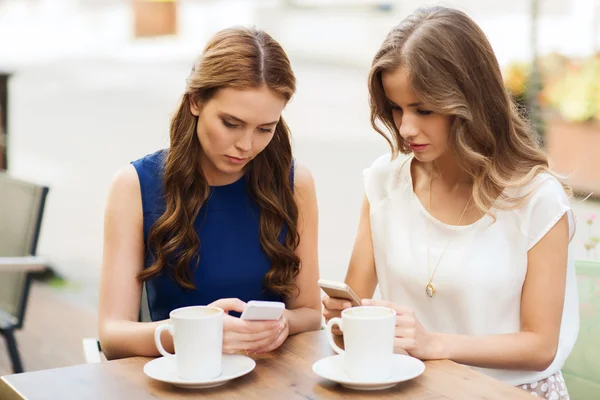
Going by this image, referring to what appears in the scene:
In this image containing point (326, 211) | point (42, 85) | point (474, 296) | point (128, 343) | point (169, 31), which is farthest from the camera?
point (42, 85)

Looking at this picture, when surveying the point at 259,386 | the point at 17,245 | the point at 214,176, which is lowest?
the point at 17,245

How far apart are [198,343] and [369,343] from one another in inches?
10.0

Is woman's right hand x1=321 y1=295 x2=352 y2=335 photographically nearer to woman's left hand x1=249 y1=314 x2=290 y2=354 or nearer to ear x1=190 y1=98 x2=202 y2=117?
woman's left hand x1=249 y1=314 x2=290 y2=354

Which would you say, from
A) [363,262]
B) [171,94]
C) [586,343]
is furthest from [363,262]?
[171,94]

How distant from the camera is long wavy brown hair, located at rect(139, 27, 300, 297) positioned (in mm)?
1680

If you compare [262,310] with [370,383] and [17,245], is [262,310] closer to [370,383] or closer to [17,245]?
[370,383]

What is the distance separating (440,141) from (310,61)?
242 cm

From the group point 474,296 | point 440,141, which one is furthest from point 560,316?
point 440,141

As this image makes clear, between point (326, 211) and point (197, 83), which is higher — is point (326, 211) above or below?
below

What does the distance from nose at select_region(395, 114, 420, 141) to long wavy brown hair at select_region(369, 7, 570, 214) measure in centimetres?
5

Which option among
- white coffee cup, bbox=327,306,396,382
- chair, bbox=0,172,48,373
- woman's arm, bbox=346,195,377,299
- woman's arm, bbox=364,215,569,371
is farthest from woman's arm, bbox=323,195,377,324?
chair, bbox=0,172,48,373

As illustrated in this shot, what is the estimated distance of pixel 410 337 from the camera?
146 centimetres

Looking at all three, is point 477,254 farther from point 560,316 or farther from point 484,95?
point 484,95

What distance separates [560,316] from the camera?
167 centimetres
